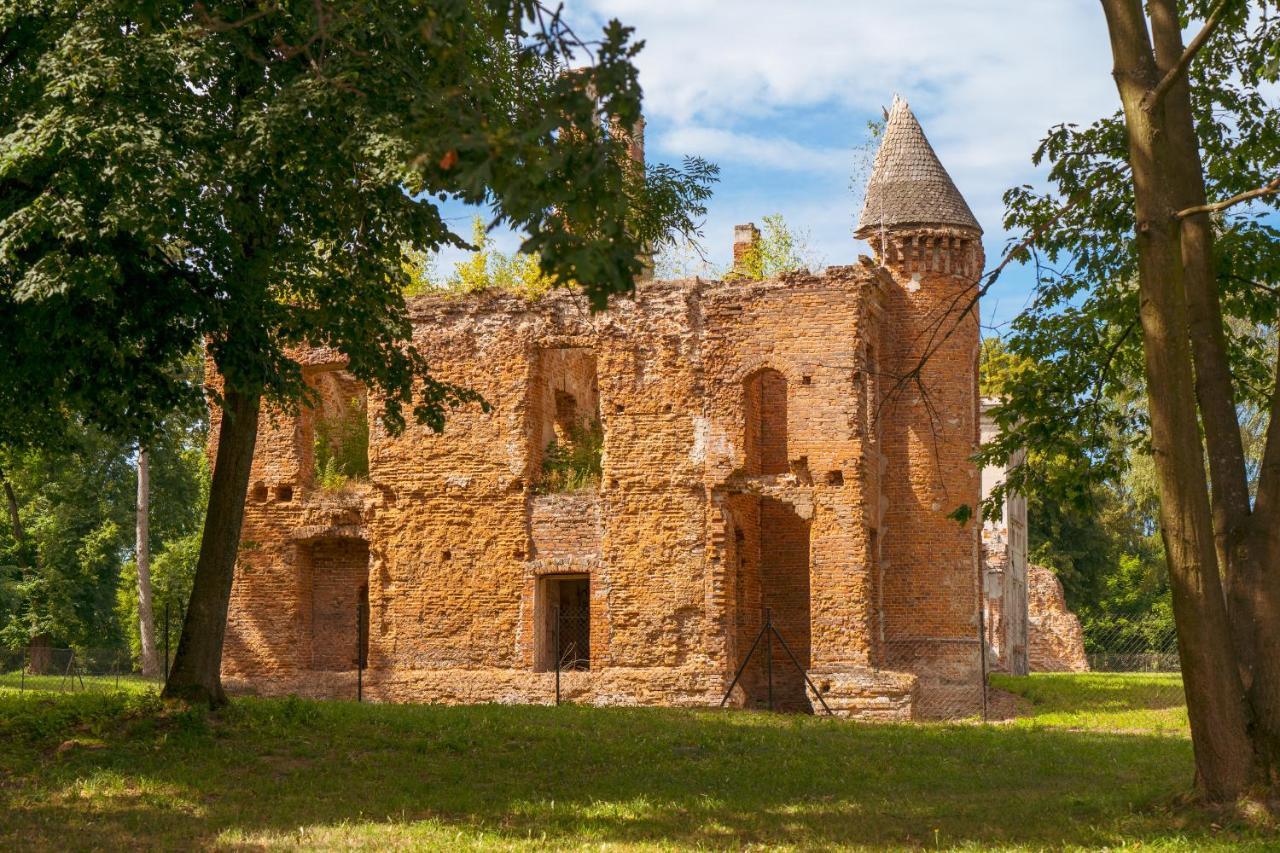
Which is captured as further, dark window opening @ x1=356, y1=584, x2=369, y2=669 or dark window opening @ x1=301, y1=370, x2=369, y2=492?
dark window opening @ x1=301, y1=370, x2=369, y2=492

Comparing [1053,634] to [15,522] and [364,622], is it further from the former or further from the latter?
[15,522]

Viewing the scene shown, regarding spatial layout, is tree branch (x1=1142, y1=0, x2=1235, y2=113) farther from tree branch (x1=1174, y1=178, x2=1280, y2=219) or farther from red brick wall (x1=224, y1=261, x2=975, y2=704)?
red brick wall (x1=224, y1=261, x2=975, y2=704)

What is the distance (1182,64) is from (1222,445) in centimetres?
281

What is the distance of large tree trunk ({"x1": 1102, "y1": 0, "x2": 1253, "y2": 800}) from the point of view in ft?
33.5

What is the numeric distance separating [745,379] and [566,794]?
12382 millimetres

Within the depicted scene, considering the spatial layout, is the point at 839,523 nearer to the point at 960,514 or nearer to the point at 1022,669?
the point at 960,514

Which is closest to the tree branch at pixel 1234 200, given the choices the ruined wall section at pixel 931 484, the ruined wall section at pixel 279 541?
the ruined wall section at pixel 931 484

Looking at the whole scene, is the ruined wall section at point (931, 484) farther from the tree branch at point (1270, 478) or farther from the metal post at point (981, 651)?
the tree branch at point (1270, 478)

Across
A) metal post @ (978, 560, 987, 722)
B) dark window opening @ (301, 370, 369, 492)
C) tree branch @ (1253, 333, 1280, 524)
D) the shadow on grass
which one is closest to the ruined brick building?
metal post @ (978, 560, 987, 722)

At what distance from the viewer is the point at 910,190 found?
27.0 meters

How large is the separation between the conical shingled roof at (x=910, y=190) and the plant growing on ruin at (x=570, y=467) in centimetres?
645

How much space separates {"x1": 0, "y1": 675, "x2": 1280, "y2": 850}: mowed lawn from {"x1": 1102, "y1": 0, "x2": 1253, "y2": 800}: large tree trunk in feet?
1.85

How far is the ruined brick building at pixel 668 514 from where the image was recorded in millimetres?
23469

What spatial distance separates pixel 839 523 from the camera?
2339cm
